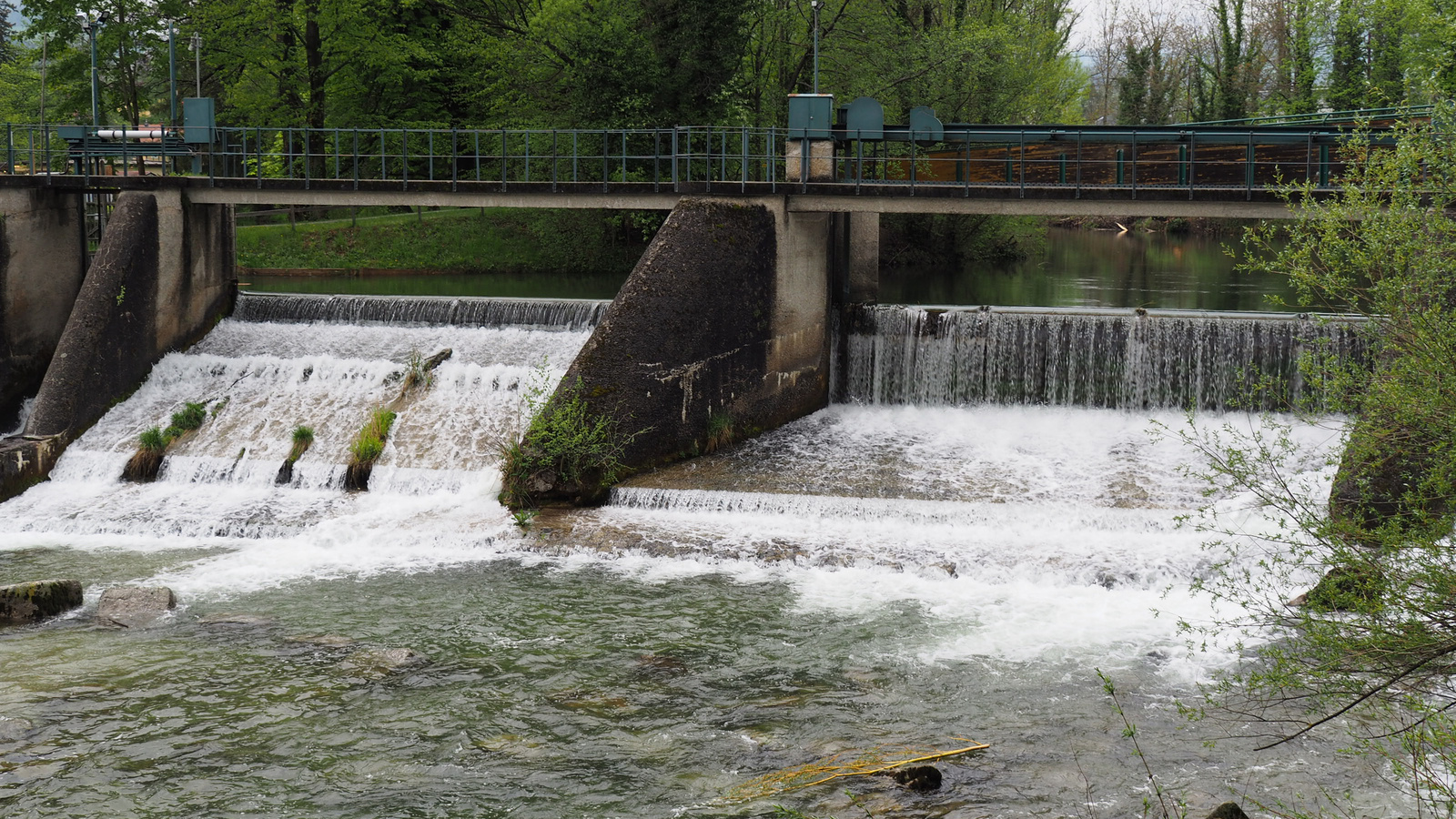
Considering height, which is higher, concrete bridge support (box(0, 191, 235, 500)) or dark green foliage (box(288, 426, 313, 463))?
concrete bridge support (box(0, 191, 235, 500))

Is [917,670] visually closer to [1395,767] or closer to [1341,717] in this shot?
[1341,717]

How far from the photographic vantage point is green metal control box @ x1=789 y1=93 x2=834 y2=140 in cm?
2167

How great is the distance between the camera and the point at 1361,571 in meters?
7.63

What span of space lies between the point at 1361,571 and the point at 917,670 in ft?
17.2

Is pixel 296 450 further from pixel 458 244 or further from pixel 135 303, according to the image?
pixel 458 244

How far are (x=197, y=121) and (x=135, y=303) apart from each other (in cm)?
409

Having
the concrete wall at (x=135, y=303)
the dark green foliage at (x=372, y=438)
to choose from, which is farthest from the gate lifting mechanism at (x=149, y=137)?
the dark green foliage at (x=372, y=438)

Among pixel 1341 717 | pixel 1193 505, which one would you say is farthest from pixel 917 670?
pixel 1193 505

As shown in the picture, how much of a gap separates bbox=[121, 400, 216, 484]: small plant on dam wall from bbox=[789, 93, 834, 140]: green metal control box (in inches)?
418

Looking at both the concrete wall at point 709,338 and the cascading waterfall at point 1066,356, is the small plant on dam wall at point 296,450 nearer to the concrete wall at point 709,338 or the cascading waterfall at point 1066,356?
the concrete wall at point 709,338

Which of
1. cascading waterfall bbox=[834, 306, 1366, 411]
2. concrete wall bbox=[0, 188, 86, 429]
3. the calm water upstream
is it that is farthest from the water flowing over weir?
the calm water upstream

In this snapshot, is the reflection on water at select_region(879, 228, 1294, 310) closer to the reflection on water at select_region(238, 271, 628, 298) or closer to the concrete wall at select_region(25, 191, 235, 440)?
the reflection on water at select_region(238, 271, 628, 298)

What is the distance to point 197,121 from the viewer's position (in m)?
24.0

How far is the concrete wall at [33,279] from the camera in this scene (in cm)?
2217
